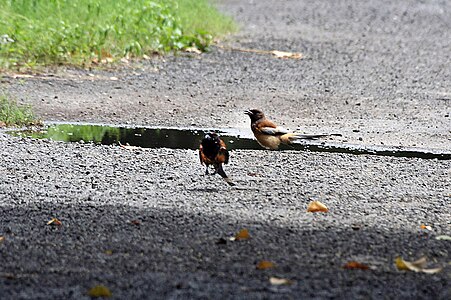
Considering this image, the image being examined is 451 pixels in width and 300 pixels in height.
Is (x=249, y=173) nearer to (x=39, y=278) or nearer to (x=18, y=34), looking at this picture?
(x=39, y=278)

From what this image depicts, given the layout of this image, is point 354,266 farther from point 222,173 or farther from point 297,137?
point 297,137

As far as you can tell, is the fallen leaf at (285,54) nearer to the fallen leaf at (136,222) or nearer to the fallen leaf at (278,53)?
the fallen leaf at (278,53)

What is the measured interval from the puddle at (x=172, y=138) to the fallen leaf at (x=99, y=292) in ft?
13.7

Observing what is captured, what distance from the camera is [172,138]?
9.27m

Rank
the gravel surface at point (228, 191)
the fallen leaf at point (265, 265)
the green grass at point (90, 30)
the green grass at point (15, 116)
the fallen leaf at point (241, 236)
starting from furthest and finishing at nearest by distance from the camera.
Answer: the green grass at point (90, 30), the green grass at point (15, 116), the fallen leaf at point (241, 236), the fallen leaf at point (265, 265), the gravel surface at point (228, 191)

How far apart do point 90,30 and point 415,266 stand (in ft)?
29.9

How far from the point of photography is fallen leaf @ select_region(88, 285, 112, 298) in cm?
463

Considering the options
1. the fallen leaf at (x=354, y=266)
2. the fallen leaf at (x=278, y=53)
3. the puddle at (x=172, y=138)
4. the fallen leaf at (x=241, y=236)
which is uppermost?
the fallen leaf at (x=354, y=266)

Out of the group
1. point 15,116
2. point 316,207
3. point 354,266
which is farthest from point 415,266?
point 15,116

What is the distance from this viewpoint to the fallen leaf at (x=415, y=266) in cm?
520

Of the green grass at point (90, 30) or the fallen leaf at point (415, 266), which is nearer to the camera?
the fallen leaf at point (415, 266)

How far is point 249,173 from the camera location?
7.79 m

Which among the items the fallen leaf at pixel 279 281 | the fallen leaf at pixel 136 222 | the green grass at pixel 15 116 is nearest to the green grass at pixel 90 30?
the green grass at pixel 15 116

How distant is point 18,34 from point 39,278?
28.1 feet
